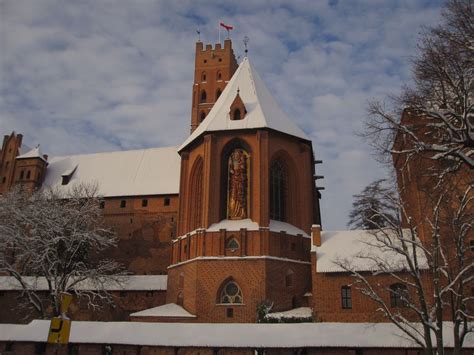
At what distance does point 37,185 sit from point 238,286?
2923cm

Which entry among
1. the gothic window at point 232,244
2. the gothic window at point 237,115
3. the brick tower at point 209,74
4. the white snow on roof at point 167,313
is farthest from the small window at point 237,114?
the brick tower at point 209,74

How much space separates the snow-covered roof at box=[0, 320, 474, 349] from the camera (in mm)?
22656

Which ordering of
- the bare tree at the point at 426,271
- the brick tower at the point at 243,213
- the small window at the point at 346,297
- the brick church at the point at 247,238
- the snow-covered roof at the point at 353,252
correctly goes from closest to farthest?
1. the bare tree at the point at 426,271
2. the small window at the point at 346,297
3. the snow-covered roof at the point at 353,252
4. the brick church at the point at 247,238
5. the brick tower at the point at 243,213

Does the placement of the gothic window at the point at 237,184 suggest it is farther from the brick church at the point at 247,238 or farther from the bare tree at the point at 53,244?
the bare tree at the point at 53,244

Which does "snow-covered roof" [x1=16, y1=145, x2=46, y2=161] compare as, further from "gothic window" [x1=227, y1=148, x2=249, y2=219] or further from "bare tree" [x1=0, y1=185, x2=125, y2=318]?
"gothic window" [x1=227, y1=148, x2=249, y2=219]

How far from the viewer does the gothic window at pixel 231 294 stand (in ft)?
96.2

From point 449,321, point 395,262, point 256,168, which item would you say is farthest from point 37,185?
point 449,321

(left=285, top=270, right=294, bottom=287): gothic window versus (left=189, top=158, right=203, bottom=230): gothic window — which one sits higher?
(left=189, top=158, right=203, bottom=230): gothic window

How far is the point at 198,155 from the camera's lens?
34.7m

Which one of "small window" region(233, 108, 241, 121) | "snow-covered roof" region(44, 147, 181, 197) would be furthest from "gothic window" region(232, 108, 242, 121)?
"snow-covered roof" region(44, 147, 181, 197)

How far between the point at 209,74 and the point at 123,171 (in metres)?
15.6

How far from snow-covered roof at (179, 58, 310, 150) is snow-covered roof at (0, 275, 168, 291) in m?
11.2

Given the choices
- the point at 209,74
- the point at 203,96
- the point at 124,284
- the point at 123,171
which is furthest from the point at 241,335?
the point at 209,74

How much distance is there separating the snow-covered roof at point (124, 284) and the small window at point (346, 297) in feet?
49.7
